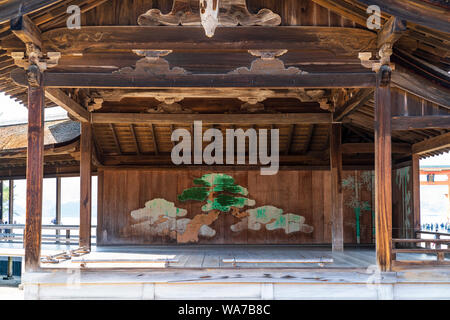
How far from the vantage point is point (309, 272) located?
7762mm

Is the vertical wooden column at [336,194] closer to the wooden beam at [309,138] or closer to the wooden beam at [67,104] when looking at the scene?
the wooden beam at [309,138]

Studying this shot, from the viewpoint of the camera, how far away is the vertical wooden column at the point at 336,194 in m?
11.2

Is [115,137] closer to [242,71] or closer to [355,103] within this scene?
[242,71]

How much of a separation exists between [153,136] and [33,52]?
5.77 m

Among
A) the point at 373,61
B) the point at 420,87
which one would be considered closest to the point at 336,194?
the point at 420,87

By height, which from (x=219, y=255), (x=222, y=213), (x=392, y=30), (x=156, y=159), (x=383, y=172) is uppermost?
(x=392, y=30)

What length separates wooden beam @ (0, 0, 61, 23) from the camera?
7.14m

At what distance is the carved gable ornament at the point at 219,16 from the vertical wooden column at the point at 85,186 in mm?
4545

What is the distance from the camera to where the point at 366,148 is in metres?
12.8

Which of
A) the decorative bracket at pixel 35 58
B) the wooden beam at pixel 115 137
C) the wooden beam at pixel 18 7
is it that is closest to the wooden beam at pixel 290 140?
the wooden beam at pixel 115 137

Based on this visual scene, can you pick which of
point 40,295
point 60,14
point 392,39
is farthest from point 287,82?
point 40,295

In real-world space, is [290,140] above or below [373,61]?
below

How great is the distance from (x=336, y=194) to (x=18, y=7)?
7.45 meters
